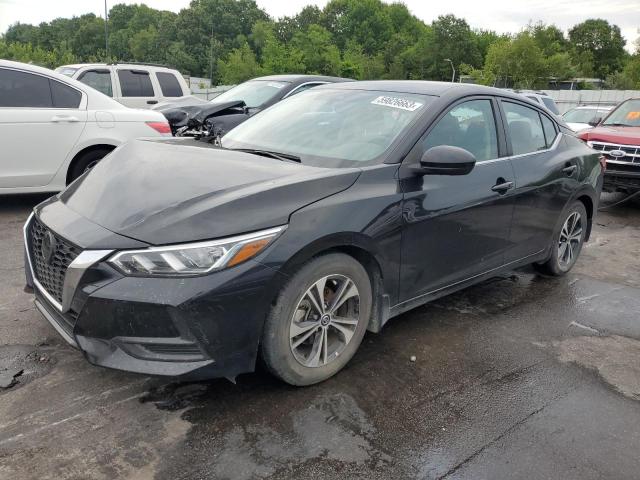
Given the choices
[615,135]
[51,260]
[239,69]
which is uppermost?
[239,69]

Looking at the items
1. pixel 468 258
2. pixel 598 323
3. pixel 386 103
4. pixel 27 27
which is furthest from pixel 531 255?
pixel 27 27

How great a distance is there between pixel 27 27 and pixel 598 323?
139211 millimetres

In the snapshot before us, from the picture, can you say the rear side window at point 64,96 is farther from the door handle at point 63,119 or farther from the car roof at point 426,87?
the car roof at point 426,87

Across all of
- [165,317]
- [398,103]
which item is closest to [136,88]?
[398,103]

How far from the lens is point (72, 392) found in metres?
2.90

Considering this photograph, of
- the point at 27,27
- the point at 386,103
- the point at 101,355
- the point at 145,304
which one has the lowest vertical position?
the point at 101,355

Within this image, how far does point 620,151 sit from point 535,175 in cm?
526

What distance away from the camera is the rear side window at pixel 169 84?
11.6 meters

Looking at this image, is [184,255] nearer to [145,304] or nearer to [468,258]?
[145,304]

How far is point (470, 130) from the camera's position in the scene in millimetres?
3900

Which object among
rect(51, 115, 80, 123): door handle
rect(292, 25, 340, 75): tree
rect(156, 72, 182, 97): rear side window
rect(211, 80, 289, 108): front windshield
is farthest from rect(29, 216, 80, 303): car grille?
rect(292, 25, 340, 75): tree

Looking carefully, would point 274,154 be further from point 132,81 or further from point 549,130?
point 132,81

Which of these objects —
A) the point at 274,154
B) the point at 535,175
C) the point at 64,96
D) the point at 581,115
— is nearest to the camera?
the point at 274,154

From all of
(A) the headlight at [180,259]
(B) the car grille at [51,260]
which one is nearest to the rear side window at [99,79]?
(B) the car grille at [51,260]
